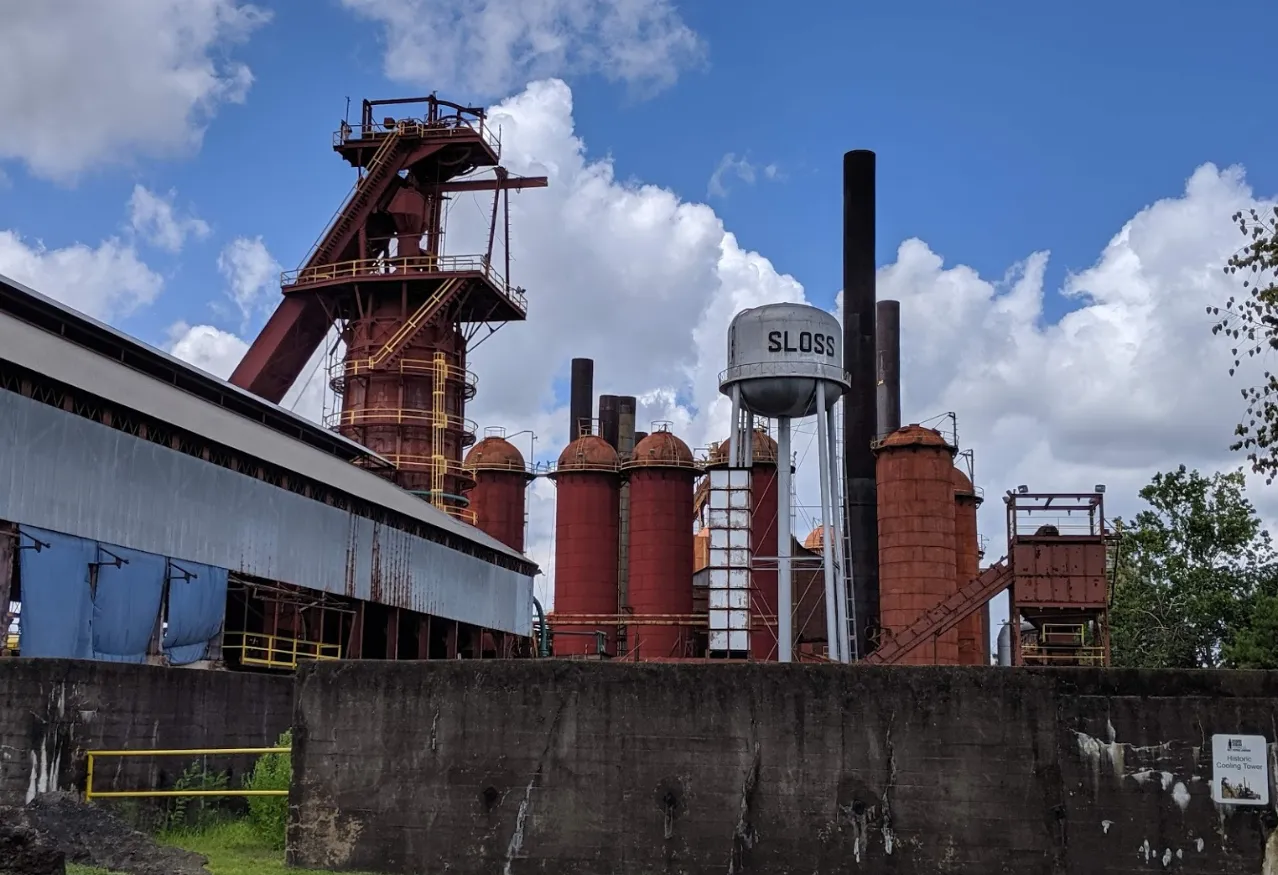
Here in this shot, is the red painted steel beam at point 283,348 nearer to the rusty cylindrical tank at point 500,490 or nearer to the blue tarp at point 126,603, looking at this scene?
the rusty cylindrical tank at point 500,490

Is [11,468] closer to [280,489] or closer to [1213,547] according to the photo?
[280,489]

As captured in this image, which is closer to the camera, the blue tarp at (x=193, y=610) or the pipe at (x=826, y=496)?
the blue tarp at (x=193, y=610)

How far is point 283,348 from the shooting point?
4969 centimetres

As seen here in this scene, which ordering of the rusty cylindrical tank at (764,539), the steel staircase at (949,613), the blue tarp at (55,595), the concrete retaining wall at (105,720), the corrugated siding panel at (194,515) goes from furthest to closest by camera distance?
the rusty cylindrical tank at (764,539) → the steel staircase at (949,613) → the corrugated siding panel at (194,515) → the blue tarp at (55,595) → the concrete retaining wall at (105,720)

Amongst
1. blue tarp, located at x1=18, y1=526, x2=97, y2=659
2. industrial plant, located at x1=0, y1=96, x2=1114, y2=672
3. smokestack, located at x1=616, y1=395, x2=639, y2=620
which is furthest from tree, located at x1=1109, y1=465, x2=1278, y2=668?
blue tarp, located at x1=18, y1=526, x2=97, y2=659

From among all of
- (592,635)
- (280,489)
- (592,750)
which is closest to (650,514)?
(592,635)

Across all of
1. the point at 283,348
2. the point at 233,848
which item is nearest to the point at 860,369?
the point at 283,348

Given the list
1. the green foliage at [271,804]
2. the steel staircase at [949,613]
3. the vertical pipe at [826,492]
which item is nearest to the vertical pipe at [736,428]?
the vertical pipe at [826,492]

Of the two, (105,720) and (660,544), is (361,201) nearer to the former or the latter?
(660,544)

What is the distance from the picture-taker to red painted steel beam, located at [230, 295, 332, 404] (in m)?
49.1

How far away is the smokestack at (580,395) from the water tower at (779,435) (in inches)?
1176

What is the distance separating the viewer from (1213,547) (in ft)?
143

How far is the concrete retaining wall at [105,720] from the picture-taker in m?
15.0

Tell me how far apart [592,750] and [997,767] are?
13.4 feet
